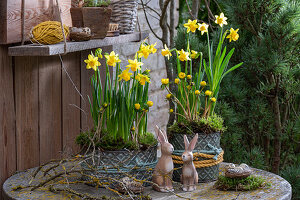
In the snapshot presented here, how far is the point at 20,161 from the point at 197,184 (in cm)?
73

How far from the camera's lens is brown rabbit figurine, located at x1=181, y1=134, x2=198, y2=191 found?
73.2 inches

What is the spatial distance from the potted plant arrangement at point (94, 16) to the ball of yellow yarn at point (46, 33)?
0.73 feet

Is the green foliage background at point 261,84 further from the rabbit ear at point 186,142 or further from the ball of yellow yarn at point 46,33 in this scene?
the ball of yellow yarn at point 46,33

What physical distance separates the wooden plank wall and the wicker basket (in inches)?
8.3

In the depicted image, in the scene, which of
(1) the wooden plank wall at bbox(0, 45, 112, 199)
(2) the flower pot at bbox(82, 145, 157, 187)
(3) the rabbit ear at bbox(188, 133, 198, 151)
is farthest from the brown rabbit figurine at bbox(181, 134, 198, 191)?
(1) the wooden plank wall at bbox(0, 45, 112, 199)

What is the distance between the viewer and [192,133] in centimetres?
200

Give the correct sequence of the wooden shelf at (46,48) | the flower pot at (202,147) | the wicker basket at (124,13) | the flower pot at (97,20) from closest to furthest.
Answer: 1. the wooden shelf at (46,48)
2. the flower pot at (202,147)
3. the flower pot at (97,20)
4. the wicker basket at (124,13)

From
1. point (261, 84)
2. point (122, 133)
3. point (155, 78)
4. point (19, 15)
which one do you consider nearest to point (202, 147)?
point (122, 133)

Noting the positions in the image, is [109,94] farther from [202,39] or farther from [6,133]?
[202,39]

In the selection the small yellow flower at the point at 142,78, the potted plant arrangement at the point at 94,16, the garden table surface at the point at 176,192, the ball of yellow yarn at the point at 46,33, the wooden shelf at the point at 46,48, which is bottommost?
the garden table surface at the point at 176,192

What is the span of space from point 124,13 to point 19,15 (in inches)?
22.6

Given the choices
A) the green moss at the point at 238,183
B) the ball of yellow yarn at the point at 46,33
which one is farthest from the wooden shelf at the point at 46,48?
the green moss at the point at 238,183

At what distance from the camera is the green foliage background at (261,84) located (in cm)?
266

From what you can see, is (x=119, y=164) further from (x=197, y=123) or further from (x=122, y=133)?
(x=197, y=123)
